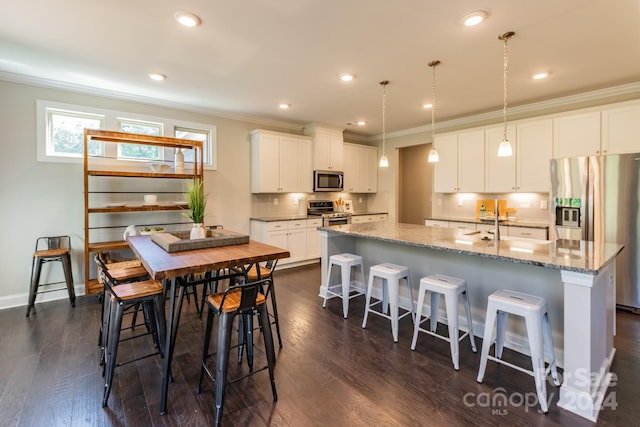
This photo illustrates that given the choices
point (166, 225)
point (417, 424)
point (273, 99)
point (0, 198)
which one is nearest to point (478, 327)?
point (417, 424)

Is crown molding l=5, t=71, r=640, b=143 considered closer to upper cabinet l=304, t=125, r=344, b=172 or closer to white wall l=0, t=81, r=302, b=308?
white wall l=0, t=81, r=302, b=308

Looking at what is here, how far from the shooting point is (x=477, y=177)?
495 cm

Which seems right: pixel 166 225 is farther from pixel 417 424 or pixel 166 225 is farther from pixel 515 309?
pixel 515 309

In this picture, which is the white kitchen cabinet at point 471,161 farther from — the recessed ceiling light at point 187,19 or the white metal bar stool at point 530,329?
the recessed ceiling light at point 187,19

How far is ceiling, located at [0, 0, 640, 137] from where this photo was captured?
2213 mm

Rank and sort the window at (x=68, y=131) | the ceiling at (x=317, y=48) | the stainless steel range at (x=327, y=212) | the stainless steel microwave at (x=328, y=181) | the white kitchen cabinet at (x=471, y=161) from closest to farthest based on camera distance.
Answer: the ceiling at (x=317, y=48)
the window at (x=68, y=131)
the white kitchen cabinet at (x=471, y=161)
the stainless steel range at (x=327, y=212)
the stainless steel microwave at (x=328, y=181)

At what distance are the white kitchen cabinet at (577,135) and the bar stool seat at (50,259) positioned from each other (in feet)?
20.9

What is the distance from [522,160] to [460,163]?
921 millimetres

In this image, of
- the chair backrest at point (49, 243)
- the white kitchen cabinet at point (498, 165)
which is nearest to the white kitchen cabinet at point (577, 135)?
the white kitchen cabinet at point (498, 165)

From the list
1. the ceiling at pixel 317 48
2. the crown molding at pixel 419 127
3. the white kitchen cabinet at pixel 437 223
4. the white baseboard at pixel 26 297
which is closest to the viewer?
the ceiling at pixel 317 48

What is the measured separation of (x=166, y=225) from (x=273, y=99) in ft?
7.99

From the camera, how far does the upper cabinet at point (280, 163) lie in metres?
5.18

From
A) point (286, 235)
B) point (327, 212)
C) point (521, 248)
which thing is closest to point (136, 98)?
point (286, 235)

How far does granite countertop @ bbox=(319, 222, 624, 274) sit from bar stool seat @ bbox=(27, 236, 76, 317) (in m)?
3.30
